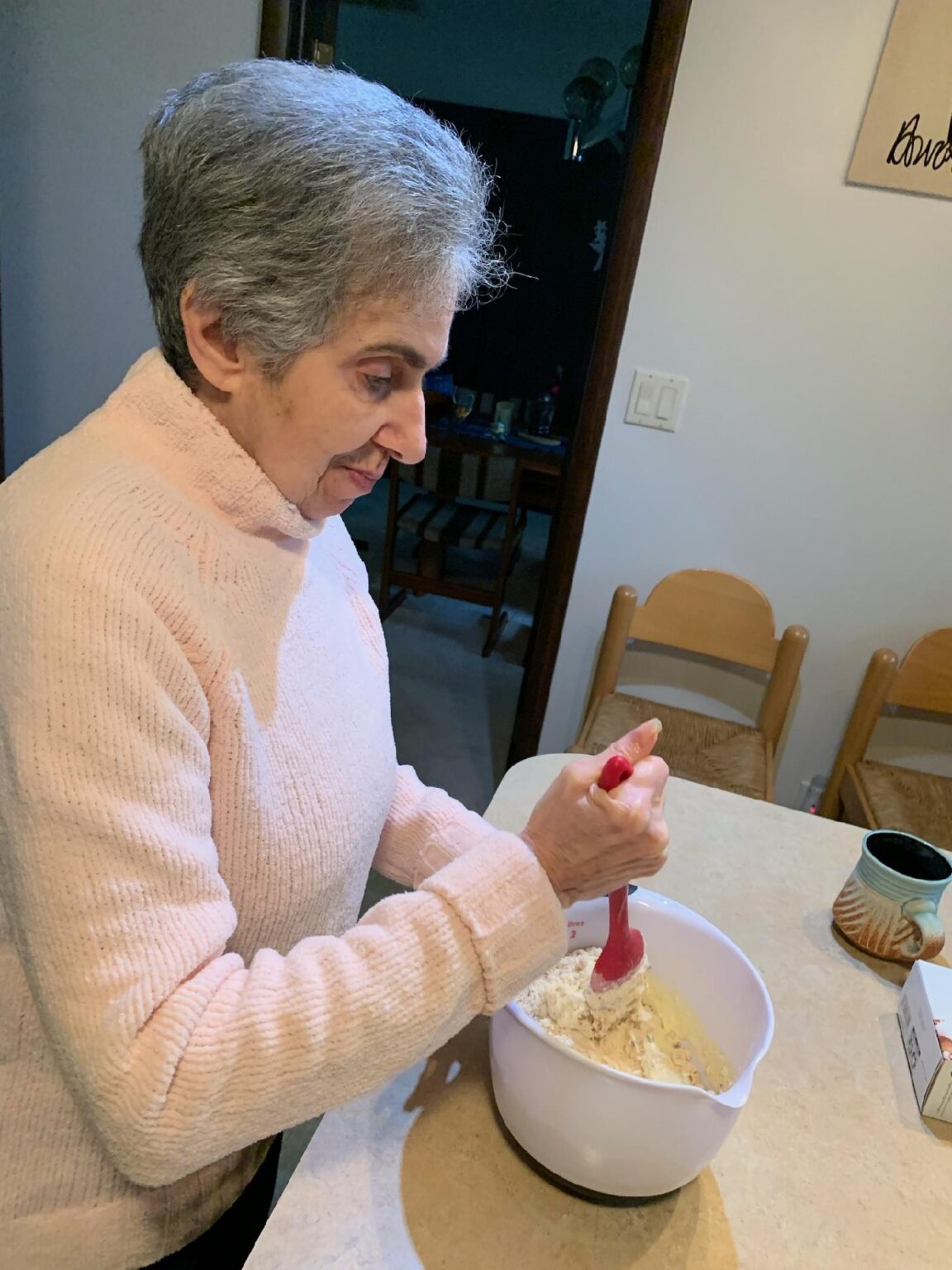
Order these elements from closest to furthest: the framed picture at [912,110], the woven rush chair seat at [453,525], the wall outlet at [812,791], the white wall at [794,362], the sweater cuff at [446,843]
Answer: the sweater cuff at [446,843], the framed picture at [912,110], the white wall at [794,362], the wall outlet at [812,791], the woven rush chair seat at [453,525]

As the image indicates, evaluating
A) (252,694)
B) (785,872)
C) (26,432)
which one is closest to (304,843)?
(252,694)

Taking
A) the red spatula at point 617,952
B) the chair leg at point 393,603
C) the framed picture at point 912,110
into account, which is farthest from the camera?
the chair leg at point 393,603

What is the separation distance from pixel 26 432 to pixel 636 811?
2.25 metres

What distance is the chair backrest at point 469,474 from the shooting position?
3.16 metres

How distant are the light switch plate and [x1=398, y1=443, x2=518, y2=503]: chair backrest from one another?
120 centimetres

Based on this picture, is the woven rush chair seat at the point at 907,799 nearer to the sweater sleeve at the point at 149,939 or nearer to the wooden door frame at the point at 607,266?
the wooden door frame at the point at 607,266

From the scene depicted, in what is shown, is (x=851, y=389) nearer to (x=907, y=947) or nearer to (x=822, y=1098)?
(x=907, y=947)

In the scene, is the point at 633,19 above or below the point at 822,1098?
above

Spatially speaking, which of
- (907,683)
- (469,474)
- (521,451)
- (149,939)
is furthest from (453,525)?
(149,939)

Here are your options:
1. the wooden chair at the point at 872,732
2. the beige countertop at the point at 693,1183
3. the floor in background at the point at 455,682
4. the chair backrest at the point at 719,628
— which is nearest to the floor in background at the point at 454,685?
the floor in background at the point at 455,682

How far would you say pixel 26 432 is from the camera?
230 cm

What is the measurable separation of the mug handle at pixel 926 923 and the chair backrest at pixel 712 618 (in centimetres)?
117

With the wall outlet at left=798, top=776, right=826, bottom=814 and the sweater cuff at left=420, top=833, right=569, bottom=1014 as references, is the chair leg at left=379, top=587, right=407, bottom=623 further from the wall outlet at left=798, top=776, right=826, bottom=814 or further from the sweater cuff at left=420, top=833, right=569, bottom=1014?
the sweater cuff at left=420, top=833, right=569, bottom=1014

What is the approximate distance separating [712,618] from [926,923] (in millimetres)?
1195
